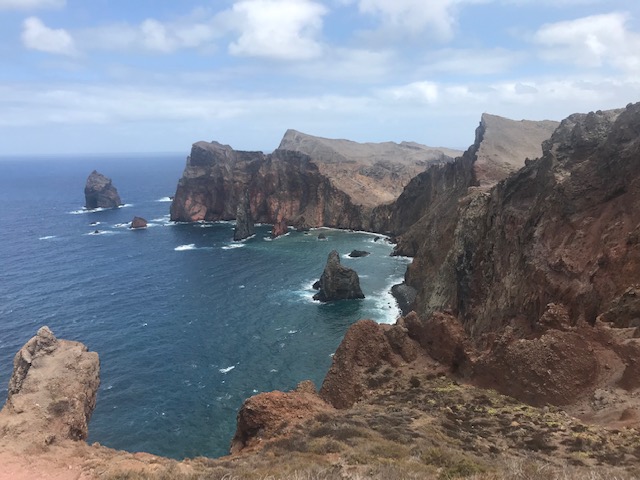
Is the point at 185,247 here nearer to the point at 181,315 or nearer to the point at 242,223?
the point at 242,223

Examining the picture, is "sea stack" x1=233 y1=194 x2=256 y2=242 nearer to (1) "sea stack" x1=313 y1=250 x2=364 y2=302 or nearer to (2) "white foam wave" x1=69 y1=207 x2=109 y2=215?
(1) "sea stack" x1=313 y1=250 x2=364 y2=302

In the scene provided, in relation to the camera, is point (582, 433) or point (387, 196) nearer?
point (582, 433)

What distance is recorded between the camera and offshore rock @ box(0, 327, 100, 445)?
24.1 m

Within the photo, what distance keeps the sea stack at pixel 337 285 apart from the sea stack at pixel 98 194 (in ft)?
446

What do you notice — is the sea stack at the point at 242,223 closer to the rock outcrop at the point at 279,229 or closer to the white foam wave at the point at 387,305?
the rock outcrop at the point at 279,229

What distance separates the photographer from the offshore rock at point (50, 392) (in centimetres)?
2409

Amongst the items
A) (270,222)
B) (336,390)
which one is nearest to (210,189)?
(270,222)

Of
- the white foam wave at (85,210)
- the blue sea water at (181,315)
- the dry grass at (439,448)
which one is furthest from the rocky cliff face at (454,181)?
the white foam wave at (85,210)

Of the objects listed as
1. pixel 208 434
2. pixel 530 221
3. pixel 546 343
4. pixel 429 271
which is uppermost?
pixel 530 221

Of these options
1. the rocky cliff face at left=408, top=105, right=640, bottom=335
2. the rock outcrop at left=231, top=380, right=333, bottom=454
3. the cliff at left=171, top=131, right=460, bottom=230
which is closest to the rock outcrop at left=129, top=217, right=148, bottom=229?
the cliff at left=171, top=131, right=460, bottom=230

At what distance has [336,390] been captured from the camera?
109 feet

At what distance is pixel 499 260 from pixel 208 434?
103ft

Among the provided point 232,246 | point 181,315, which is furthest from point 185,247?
point 181,315

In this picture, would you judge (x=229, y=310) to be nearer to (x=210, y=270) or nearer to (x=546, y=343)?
(x=210, y=270)
